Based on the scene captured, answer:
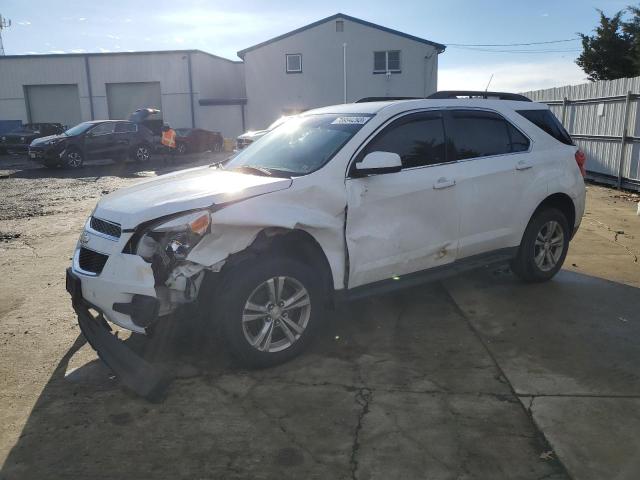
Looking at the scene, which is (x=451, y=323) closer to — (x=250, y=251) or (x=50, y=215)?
(x=250, y=251)

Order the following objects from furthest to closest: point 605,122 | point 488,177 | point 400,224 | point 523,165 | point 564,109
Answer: point 564,109, point 605,122, point 523,165, point 488,177, point 400,224

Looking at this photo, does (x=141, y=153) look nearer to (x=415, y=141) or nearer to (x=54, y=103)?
(x=415, y=141)

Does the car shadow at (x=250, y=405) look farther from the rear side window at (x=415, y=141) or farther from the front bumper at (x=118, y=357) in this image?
the rear side window at (x=415, y=141)

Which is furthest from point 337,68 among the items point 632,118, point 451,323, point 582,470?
point 582,470

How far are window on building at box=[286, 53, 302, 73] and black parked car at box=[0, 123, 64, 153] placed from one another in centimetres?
1460

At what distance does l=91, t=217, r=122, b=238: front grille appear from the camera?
3.56m

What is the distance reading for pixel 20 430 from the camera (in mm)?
3107

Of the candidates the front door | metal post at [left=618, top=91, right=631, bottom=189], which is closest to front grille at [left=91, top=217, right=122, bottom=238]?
the front door

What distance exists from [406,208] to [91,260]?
2.37 m

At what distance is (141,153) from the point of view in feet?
66.7

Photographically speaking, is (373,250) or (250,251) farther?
(373,250)

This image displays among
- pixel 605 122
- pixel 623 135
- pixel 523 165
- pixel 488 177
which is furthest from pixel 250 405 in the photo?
pixel 605 122

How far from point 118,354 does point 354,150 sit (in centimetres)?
225

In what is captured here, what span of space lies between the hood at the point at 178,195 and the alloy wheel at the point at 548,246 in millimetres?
2962
